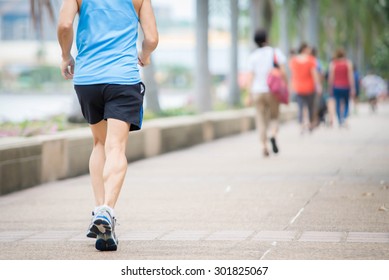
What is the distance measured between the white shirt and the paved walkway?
3.36ft

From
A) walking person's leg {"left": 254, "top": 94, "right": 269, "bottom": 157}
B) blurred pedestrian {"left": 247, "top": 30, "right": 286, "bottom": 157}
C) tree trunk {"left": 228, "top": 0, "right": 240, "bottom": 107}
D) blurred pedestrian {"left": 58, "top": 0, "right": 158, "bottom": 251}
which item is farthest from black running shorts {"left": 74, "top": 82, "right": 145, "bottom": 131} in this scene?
tree trunk {"left": 228, "top": 0, "right": 240, "bottom": 107}

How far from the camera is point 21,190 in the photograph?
10.9m

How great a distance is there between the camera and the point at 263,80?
1530 cm

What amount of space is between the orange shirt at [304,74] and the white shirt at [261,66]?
5.34 metres

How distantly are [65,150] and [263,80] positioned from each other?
157 inches

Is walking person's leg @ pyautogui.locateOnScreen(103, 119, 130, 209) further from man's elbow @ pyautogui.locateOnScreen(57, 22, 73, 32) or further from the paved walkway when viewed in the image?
man's elbow @ pyautogui.locateOnScreen(57, 22, 73, 32)

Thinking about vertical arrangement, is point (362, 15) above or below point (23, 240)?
below

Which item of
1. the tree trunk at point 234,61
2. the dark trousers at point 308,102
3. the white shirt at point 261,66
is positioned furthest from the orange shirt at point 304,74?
the tree trunk at point 234,61

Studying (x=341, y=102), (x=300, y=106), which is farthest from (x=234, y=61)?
(x=300, y=106)

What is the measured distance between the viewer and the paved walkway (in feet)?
22.4

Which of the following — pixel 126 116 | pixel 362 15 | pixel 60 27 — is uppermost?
pixel 60 27
